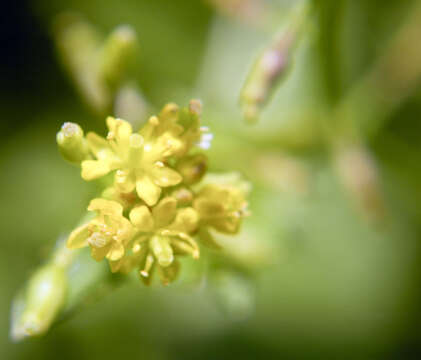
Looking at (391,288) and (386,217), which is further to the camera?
(391,288)

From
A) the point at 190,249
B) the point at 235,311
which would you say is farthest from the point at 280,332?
the point at 190,249

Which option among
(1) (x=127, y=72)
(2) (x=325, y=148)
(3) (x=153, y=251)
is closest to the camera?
(3) (x=153, y=251)

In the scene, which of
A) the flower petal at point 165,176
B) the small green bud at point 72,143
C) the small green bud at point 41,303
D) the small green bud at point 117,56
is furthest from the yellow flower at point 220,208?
the small green bud at point 117,56

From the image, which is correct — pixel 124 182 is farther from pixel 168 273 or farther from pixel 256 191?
pixel 256 191

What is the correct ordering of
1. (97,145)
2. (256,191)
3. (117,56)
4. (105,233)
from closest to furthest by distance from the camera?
(105,233), (97,145), (117,56), (256,191)

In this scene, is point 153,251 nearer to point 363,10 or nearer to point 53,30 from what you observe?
point 53,30

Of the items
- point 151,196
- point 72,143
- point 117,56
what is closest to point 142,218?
point 151,196
